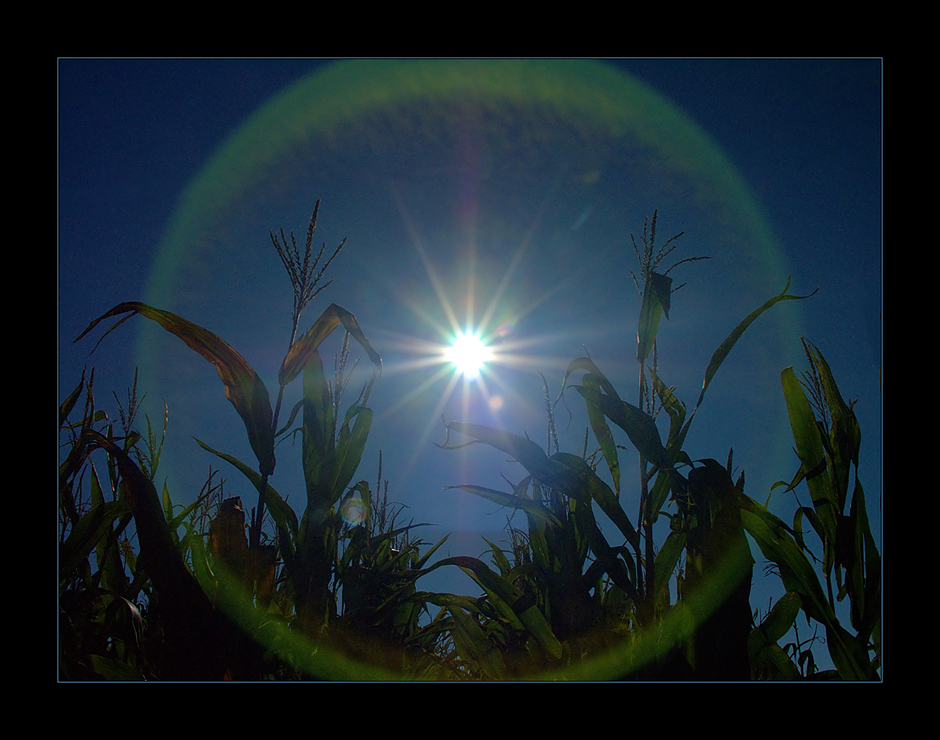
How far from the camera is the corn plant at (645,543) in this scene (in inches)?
40.9

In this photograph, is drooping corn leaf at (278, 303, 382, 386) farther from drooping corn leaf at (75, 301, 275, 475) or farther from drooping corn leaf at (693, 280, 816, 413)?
drooping corn leaf at (693, 280, 816, 413)

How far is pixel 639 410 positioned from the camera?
3.64 ft

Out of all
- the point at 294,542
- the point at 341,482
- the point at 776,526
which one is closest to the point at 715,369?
the point at 776,526

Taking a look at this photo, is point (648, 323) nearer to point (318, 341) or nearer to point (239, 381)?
point (318, 341)

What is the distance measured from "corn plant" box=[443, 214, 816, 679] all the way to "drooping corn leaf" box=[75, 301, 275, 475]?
1.19 feet

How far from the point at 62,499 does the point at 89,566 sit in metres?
0.17

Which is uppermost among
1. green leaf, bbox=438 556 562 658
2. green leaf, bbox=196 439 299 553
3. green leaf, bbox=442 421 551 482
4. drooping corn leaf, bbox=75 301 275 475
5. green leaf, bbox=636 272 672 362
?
green leaf, bbox=636 272 672 362

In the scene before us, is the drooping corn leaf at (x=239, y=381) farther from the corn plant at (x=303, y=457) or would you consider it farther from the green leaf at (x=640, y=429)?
the green leaf at (x=640, y=429)

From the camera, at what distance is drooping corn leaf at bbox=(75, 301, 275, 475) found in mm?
1073

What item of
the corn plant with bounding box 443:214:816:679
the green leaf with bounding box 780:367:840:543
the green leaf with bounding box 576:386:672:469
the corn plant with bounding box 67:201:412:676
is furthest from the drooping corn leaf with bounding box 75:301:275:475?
the green leaf with bounding box 780:367:840:543

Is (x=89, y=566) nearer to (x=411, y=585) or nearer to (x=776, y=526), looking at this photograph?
(x=411, y=585)

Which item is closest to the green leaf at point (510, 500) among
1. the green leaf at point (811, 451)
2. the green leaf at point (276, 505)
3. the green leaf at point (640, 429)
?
the green leaf at point (640, 429)

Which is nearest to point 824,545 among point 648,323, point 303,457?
point 648,323

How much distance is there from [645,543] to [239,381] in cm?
87
